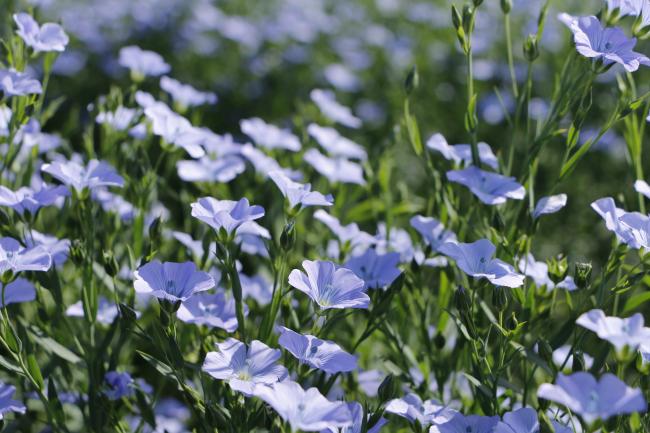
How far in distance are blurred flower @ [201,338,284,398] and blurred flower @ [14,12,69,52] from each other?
987 mm

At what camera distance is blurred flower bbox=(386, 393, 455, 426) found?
1.53 meters

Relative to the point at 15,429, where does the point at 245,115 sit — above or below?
below

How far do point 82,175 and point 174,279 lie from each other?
43 cm

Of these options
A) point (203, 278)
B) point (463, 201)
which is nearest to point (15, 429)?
point (203, 278)

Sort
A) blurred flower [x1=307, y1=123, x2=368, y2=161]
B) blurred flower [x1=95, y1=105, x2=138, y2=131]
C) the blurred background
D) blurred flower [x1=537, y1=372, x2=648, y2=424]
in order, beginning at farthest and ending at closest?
the blurred background → blurred flower [x1=307, y1=123, x2=368, y2=161] → blurred flower [x1=95, y1=105, x2=138, y2=131] → blurred flower [x1=537, y1=372, x2=648, y2=424]

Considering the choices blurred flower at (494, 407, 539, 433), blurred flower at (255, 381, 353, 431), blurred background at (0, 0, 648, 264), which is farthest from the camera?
blurred background at (0, 0, 648, 264)

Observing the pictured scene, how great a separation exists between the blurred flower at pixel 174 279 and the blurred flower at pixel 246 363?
0.40 feet

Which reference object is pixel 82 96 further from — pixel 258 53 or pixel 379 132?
pixel 379 132

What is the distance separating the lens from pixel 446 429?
4.92 ft

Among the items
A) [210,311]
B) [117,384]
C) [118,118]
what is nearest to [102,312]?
[117,384]


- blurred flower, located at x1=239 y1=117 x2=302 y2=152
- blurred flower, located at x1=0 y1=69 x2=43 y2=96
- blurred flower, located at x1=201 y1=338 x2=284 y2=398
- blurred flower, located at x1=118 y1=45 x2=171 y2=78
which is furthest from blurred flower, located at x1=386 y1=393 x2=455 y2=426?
blurred flower, located at x1=118 y1=45 x2=171 y2=78

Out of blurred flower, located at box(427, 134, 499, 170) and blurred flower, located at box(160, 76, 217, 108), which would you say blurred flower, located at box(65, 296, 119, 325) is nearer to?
blurred flower, located at box(160, 76, 217, 108)

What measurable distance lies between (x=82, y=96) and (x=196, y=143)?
339 cm

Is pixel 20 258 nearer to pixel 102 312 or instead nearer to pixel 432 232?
pixel 102 312
